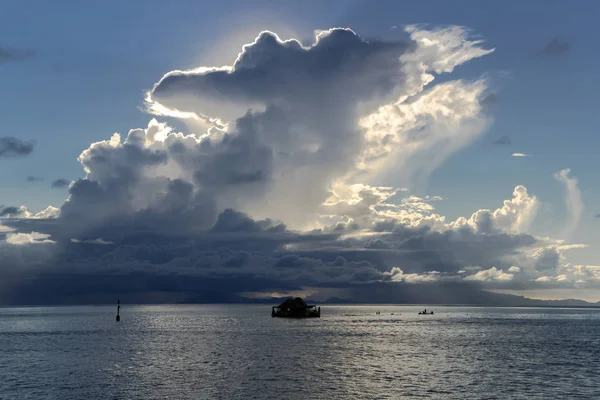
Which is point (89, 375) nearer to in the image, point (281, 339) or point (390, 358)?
point (390, 358)

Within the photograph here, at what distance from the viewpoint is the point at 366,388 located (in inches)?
2128

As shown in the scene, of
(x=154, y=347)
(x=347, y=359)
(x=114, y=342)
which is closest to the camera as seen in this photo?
(x=347, y=359)

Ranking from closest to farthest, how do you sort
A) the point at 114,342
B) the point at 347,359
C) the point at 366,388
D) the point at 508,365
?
the point at 366,388, the point at 508,365, the point at 347,359, the point at 114,342

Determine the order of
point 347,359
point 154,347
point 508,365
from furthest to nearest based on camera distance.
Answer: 1. point 154,347
2. point 347,359
3. point 508,365

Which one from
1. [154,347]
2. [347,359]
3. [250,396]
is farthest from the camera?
[154,347]

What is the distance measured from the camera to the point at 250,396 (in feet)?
164

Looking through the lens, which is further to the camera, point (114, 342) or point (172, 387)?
point (114, 342)

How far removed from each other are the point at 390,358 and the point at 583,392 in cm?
3000

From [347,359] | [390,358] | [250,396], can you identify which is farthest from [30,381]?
[390,358]

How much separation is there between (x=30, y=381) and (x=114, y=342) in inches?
1966

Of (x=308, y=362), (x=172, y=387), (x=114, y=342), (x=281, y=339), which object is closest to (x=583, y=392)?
(x=308, y=362)

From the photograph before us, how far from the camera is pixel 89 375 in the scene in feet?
202

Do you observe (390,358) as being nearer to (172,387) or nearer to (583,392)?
(583,392)

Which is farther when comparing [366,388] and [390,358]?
[390,358]
